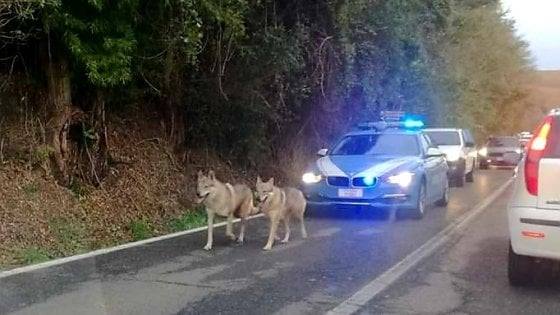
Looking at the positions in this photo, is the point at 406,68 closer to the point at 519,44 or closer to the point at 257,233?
the point at 257,233

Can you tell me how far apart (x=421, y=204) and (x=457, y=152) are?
974 cm

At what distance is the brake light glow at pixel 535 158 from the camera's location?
6.78 metres

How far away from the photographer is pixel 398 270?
8.38 metres

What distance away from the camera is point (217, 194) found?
9.74m

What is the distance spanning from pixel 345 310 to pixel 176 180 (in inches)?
307

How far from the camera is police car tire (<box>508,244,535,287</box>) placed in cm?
743

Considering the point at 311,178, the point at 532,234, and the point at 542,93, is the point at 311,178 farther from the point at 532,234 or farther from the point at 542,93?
the point at 542,93

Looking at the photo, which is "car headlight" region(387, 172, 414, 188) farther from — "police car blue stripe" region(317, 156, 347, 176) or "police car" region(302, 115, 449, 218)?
"police car blue stripe" region(317, 156, 347, 176)

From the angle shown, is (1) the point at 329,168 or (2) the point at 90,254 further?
(1) the point at 329,168

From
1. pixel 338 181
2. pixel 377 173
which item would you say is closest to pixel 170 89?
pixel 338 181

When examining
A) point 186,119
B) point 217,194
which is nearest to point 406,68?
point 186,119

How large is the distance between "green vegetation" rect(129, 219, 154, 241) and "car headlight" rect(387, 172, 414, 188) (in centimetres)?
412

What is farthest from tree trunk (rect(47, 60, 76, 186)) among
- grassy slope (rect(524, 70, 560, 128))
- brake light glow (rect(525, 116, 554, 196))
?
Answer: brake light glow (rect(525, 116, 554, 196))

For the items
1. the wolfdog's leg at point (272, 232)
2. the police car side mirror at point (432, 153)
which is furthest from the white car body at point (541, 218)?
the police car side mirror at point (432, 153)
